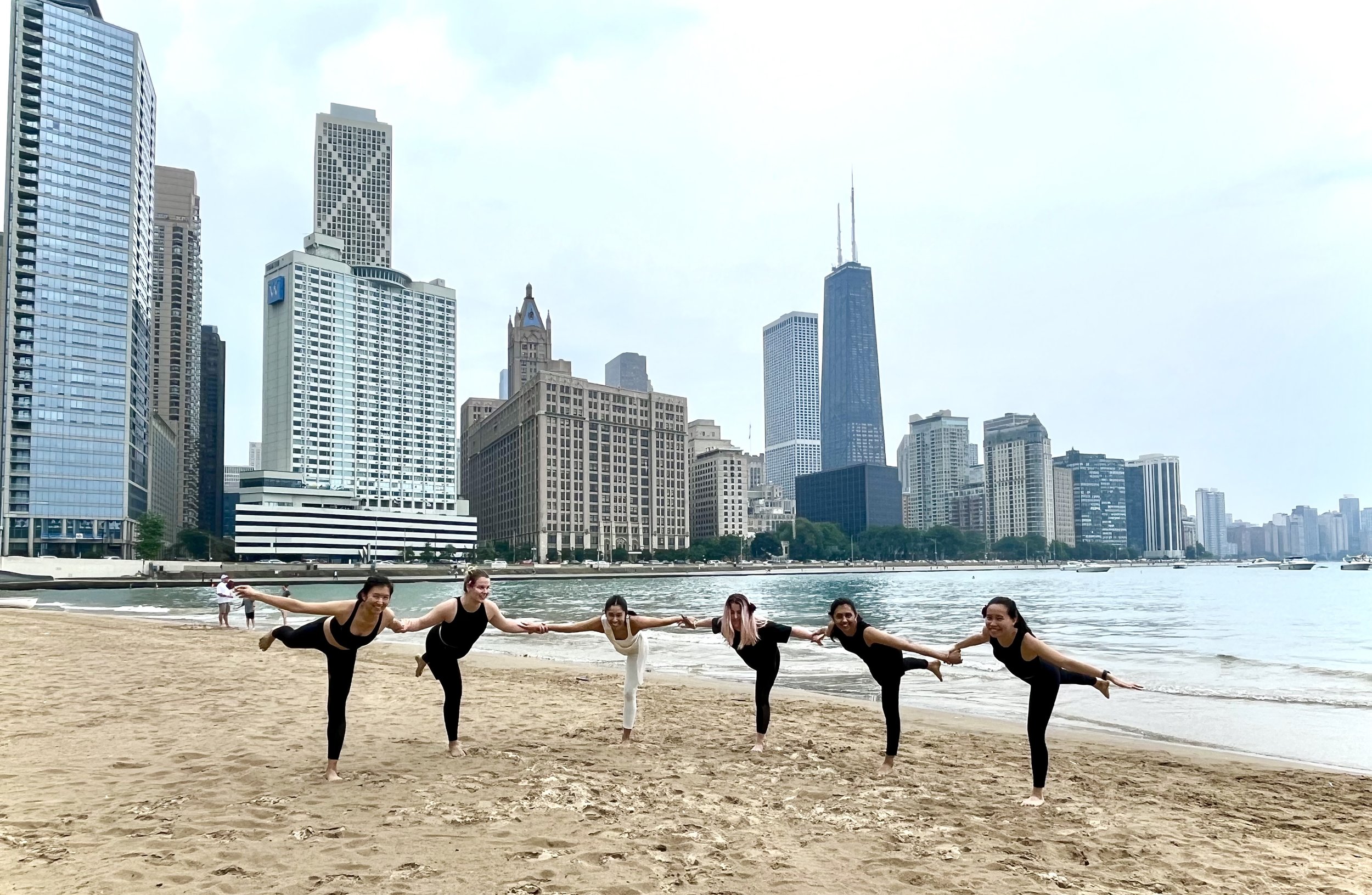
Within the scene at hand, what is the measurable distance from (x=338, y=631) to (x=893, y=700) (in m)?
5.62

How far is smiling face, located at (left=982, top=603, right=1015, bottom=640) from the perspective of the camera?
25.3ft

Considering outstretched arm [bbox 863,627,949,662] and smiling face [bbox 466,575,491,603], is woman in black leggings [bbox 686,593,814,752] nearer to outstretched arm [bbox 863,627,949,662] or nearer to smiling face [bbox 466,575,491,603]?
outstretched arm [bbox 863,627,949,662]

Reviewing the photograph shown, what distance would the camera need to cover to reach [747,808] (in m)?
7.79

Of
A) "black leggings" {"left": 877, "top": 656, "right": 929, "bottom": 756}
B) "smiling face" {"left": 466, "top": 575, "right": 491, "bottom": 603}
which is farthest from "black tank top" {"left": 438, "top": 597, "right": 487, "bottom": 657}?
"black leggings" {"left": 877, "top": 656, "right": 929, "bottom": 756}

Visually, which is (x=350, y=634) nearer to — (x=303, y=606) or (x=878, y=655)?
(x=303, y=606)

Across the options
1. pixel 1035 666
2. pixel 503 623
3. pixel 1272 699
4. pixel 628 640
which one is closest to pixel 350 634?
pixel 503 623

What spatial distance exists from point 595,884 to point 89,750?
22.2ft

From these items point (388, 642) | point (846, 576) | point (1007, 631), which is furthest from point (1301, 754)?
point (846, 576)

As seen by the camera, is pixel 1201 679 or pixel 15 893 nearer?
pixel 15 893

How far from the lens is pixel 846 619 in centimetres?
884

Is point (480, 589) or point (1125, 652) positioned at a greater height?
point (480, 589)

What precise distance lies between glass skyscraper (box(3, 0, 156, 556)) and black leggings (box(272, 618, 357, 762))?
13947 cm

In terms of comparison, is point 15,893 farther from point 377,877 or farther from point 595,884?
point 595,884

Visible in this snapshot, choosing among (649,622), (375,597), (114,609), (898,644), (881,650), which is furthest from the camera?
(114,609)
